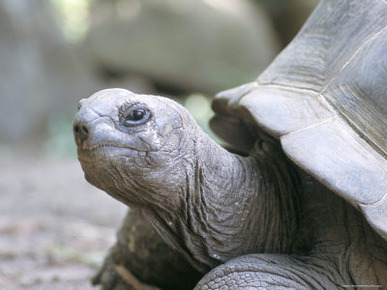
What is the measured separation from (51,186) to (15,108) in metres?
4.64

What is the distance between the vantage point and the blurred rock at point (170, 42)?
1295cm

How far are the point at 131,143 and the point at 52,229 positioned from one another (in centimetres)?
284

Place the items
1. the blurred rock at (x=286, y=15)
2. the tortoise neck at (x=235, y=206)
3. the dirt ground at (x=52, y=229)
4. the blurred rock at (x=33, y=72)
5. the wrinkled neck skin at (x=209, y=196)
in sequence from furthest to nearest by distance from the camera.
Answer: the blurred rock at (x=286, y=15), the blurred rock at (x=33, y=72), the dirt ground at (x=52, y=229), the tortoise neck at (x=235, y=206), the wrinkled neck skin at (x=209, y=196)

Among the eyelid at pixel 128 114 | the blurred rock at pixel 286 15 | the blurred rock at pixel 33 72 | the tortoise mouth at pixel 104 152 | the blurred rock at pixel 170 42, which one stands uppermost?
the eyelid at pixel 128 114

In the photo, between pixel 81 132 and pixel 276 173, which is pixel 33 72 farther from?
pixel 81 132

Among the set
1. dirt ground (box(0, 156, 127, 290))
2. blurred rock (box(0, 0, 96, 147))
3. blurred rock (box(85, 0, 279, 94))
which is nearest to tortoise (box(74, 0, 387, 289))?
dirt ground (box(0, 156, 127, 290))

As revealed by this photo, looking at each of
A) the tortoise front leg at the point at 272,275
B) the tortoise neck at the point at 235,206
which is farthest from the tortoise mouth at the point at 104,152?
the tortoise front leg at the point at 272,275

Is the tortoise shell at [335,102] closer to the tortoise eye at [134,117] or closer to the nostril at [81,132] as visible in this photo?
the tortoise eye at [134,117]

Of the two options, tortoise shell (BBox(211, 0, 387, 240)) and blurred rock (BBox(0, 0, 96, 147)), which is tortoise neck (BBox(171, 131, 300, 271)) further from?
blurred rock (BBox(0, 0, 96, 147))

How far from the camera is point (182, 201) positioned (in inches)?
94.9

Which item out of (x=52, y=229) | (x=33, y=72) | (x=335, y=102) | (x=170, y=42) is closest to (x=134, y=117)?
(x=335, y=102)

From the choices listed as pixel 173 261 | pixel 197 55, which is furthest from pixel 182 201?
pixel 197 55

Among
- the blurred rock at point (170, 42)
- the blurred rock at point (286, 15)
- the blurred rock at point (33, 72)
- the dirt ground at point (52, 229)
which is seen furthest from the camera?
the blurred rock at point (286, 15)

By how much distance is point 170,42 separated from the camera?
1306 centimetres
